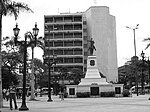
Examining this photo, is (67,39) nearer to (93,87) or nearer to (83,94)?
(93,87)

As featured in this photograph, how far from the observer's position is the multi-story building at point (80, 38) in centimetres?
10012

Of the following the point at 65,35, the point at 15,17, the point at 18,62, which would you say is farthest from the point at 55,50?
the point at 15,17

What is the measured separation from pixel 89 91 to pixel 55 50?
52.5 meters

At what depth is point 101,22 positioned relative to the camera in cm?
10269

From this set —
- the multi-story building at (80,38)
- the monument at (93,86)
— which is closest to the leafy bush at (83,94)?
the monument at (93,86)

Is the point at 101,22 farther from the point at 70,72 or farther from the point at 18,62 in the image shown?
the point at 18,62

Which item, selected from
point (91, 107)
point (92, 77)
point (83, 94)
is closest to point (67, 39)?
point (92, 77)

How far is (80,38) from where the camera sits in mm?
101375

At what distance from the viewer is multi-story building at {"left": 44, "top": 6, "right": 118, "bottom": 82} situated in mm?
100125

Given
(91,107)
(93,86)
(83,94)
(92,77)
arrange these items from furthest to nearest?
(92,77)
(93,86)
(83,94)
(91,107)

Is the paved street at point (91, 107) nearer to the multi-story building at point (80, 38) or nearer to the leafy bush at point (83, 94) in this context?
the leafy bush at point (83, 94)

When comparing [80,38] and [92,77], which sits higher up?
[80,38]

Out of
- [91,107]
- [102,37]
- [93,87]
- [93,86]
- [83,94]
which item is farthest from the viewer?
[102,37]

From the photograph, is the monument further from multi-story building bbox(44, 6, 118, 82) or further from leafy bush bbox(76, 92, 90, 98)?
multi-story building bbox(44, 6, 118, 82)
